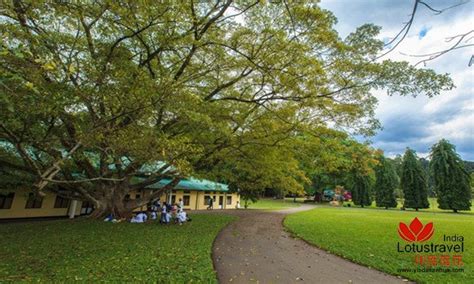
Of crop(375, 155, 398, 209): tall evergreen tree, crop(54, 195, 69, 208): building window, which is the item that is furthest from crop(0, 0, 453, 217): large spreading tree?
crop(375, 155, 398, 209): tall evergreen tree

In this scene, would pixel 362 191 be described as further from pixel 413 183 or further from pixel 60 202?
pixel 60 202

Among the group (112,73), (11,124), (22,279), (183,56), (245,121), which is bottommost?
(22,279)

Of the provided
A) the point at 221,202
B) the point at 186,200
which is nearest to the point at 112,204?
the point at 186,200

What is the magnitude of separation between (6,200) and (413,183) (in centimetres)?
4602

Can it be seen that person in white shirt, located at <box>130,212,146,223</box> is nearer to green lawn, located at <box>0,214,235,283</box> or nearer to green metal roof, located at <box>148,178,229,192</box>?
green lawn, located at <box>0,214,235,283</box>

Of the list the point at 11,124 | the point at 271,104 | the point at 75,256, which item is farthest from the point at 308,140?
the point at 11,124

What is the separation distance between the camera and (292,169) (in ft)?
48.0

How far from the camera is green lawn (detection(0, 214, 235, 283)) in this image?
5.34m

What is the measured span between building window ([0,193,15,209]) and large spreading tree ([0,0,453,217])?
342cm

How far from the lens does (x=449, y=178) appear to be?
107ft

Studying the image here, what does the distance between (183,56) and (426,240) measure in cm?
1180

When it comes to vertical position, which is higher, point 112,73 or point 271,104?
point 271,104

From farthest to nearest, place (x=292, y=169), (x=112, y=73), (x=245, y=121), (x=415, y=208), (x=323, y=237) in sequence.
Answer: (x=415, y=208), (x=292, y=169), (x=245, y=121), (x=323, y=237), (x=112, y=73)

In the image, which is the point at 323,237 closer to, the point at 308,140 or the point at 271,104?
the point at 308,140
